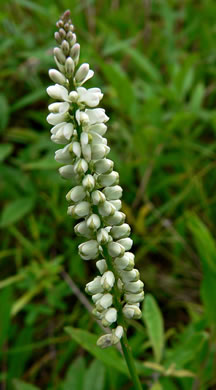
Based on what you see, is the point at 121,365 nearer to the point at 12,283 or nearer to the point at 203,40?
the point at 12,283

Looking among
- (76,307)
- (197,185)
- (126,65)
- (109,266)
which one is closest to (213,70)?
(126,65)

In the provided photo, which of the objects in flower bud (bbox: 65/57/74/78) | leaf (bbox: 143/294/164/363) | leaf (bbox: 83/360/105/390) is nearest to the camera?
flower bud (bbox: 65/57/74/78)

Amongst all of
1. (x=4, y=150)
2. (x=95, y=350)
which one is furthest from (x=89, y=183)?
(x=4, y=150)

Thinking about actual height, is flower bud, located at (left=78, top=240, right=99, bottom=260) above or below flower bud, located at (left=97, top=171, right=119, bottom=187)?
below

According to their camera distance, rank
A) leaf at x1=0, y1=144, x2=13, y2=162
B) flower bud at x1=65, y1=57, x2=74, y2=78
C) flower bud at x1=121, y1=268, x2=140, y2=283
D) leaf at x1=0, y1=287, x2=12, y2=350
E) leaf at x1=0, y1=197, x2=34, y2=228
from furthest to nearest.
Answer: leaf at x1=0, y1=144, x2=13, y2=162 < leaf at x1=0, y1=197, x2=34, y2=228 < leaf at x1=0, y1=287, x2=12, y2=350 < flower bud at x1=121, y1=268, x2=140, y2=283 < flower bud at x1=65, y1=57, x2=74, y2=78

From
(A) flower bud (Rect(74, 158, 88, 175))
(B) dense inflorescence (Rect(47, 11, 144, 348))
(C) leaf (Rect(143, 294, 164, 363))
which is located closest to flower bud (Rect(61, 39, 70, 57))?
(B) dense inflorescence (Rect(47, 11, 144, 348))

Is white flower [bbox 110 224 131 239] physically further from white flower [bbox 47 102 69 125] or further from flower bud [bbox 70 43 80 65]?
flower bud [bbox 70 43 80 65]
